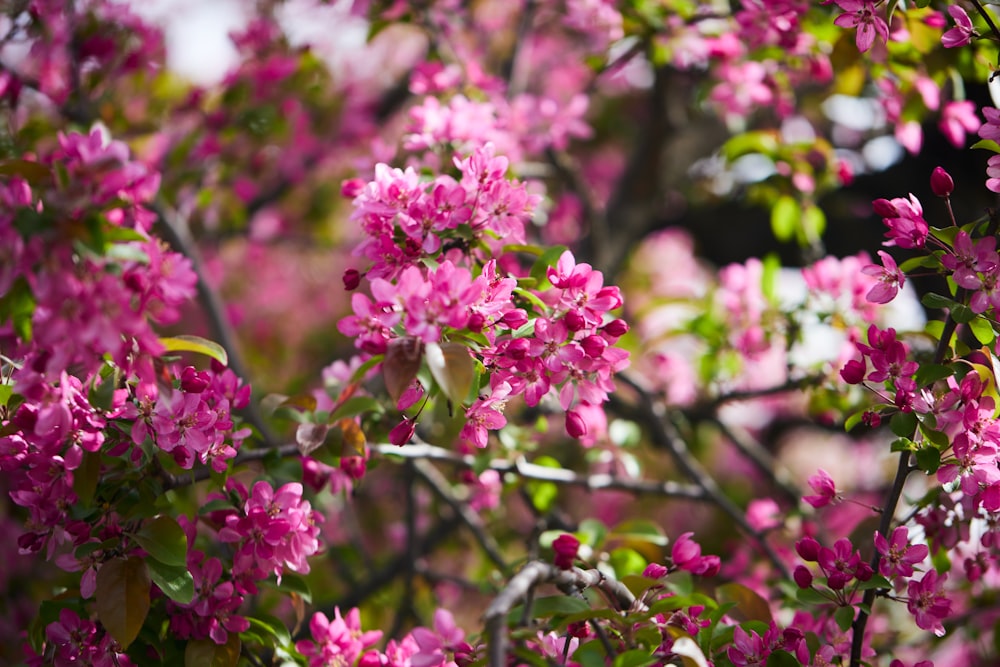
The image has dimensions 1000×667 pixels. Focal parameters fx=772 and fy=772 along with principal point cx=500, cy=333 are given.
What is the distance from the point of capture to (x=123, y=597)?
0.99 m

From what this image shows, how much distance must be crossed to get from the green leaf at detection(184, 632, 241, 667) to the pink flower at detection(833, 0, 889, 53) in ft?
4.23

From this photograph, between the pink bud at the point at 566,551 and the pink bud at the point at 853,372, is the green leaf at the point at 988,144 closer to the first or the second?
the pink bud at the point at 853,372

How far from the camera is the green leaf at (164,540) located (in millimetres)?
1010

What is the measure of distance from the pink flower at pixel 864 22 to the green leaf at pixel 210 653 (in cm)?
129

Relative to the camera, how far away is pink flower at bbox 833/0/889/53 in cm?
118

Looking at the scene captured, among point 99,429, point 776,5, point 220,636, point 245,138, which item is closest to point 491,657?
point 220,636

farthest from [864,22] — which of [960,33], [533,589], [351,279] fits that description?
[533,589]

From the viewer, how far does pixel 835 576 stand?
3.45ft

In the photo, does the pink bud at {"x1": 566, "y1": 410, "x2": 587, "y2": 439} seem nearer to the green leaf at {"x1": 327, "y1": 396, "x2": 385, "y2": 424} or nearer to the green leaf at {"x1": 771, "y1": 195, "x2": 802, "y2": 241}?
the green leaf at {"x1": 327, "y1": 396, "x2": 385, "y2": 424}

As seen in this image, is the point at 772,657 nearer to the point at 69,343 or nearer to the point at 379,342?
the point at 379,342

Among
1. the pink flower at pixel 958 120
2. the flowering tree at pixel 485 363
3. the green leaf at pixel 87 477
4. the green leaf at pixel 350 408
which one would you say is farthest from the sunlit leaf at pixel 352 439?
the pink flower at pixel 958 120

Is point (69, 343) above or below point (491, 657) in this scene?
above

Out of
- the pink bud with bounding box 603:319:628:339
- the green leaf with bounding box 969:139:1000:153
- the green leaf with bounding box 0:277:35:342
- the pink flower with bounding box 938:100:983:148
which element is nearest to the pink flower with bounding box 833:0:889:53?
the green leaf with bounding box 969:139:1000:153

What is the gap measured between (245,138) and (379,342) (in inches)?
81.9
